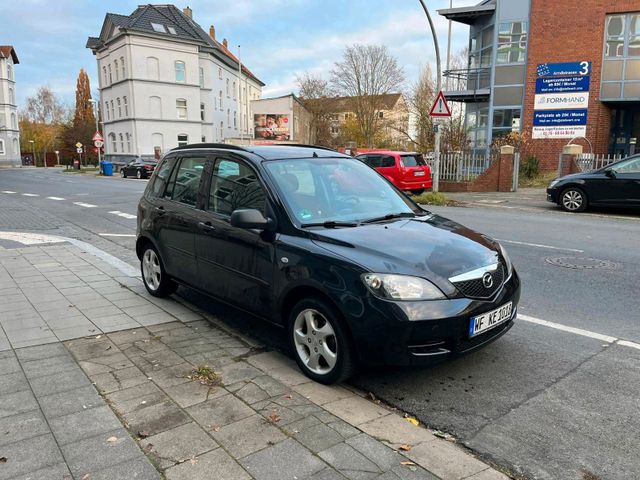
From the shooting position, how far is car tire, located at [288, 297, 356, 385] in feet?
11.8

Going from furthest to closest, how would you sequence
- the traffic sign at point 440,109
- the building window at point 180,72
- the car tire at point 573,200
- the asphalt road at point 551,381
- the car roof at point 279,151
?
the building window at point 180,72 < the traffic sign at point 440,109 < the car tire at point 573,200 < the car roof at point 279,151 < the asphalt road at point 551,381

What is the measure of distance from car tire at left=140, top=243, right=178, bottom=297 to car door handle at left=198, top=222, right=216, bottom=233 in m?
1.07

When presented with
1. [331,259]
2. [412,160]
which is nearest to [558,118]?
[412,160]

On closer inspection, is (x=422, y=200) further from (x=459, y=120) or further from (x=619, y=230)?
(x=459, y=120)

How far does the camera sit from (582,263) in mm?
7520

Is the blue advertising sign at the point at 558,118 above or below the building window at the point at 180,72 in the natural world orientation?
below

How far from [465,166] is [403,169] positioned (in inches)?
177

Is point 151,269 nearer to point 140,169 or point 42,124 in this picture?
point 140,169

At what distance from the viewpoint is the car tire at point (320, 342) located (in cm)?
359

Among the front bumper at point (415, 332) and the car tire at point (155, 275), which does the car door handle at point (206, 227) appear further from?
the front bumper at point (415, 332)

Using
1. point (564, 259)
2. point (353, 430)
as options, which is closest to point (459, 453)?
point (353, 430)

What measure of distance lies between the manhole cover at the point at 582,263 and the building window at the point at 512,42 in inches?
817

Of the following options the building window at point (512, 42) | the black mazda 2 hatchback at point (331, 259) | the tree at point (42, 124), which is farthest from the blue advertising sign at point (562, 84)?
the tree at point (42, 124)

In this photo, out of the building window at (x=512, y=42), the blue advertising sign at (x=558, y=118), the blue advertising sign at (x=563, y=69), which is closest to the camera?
the blue advertising sign at (x=563, y=69)
